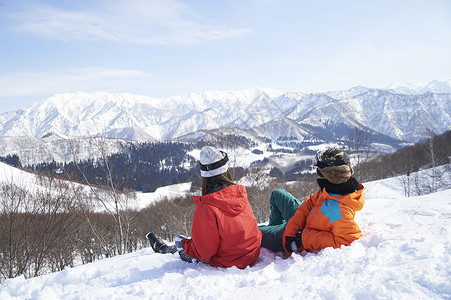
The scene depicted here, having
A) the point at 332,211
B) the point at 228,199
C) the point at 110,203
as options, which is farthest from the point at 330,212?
the point at 110,203

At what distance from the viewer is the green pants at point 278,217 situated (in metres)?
3.56

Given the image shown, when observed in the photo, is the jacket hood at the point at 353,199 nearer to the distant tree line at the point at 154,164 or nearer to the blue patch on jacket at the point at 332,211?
the blue patch on jacket at the point at 332,211

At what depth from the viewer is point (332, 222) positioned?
303 cm

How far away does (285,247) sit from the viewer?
329cm

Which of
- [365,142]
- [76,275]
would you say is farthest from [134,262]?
[365,142]

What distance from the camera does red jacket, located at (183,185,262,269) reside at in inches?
114

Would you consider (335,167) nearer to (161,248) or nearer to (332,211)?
(332,211)

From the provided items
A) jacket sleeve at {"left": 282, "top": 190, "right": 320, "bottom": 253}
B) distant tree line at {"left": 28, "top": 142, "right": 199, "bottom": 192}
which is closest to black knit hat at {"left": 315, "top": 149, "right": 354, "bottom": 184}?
jacket sleeve at {"left": 282, "top": 190, "right": 320, "bottom": 253}

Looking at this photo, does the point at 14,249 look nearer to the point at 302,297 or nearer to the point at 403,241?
the point at 302,297

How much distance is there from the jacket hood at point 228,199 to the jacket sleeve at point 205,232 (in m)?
0.09

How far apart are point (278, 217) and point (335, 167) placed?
162 centimetres

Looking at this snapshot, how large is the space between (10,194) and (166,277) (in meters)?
7.63

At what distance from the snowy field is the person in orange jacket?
0.16 m

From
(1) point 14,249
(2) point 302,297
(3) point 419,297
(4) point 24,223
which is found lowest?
(1) point 14,249
